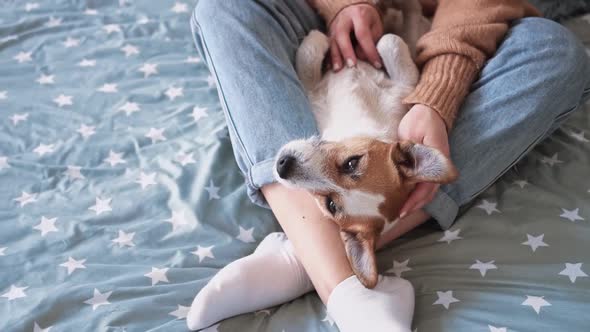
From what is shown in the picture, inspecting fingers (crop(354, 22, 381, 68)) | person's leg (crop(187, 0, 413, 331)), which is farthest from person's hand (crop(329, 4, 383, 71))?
person's leg (crop(187, 0, 413, 331))

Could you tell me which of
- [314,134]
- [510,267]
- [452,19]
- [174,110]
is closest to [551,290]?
[510,267]

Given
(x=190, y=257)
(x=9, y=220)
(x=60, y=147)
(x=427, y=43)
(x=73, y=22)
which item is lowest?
(x=190, y=257)

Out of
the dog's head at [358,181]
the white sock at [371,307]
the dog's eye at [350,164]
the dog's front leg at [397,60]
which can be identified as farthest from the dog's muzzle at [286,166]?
the dog's front leg at [397,60]

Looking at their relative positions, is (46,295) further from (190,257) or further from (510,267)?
(510,267)

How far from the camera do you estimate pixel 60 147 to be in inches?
55.0

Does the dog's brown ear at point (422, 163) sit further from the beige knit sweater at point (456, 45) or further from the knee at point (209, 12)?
the knee at point (209, 12)

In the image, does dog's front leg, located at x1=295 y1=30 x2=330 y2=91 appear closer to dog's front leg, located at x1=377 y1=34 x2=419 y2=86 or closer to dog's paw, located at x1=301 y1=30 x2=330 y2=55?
dog's paw, located at x1=301 y1=30 x2=330 y2=55

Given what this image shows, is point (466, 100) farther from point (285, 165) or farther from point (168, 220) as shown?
point (168, 220)

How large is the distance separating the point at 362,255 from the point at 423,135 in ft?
0.97

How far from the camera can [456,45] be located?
127 centimetres

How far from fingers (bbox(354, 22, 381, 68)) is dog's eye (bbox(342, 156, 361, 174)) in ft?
1.34

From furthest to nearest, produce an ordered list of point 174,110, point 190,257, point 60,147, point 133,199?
point 174,110 → point 60,147 → point 133,199 → point 190,257

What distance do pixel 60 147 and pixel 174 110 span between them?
30cm

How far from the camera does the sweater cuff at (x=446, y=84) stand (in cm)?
117
